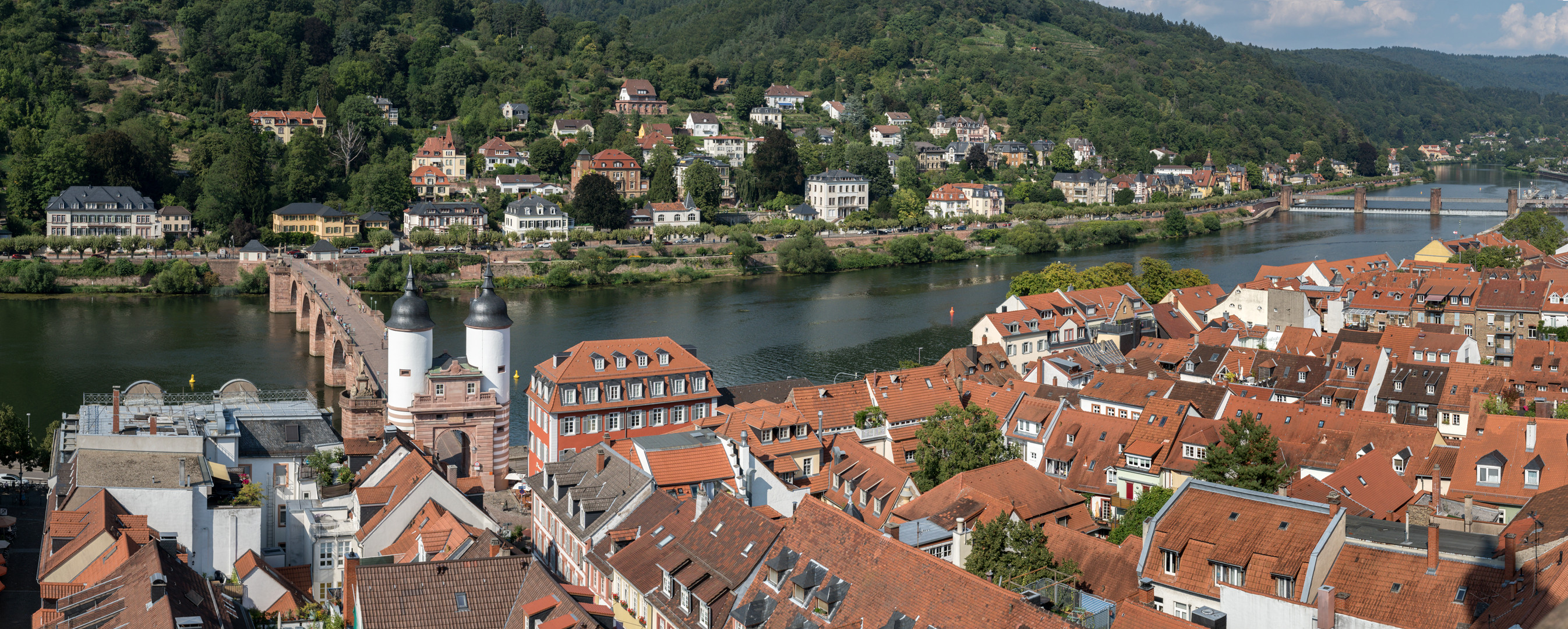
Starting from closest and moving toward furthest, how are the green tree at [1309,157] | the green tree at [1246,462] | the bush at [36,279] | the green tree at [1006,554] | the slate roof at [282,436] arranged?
the green tree at [1006,554], the green tree at [1246,462], the slate roof at [282,436], the bush at [36,279], the green tree at [1309,157]

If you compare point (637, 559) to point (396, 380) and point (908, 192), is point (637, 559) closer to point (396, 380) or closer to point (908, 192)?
point (396, 380)

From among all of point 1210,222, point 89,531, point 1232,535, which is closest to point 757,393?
point 89,531

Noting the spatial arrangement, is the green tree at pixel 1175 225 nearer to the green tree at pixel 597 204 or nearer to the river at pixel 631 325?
the river at pixel 631 325

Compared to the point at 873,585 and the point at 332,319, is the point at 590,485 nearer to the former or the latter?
the point at 873,585

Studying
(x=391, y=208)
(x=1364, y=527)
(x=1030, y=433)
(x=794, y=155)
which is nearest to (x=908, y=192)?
(x=794, y=155)

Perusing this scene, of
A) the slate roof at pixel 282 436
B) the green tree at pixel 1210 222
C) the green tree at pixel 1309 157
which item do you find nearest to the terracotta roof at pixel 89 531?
the slate roof at pixel 282 436

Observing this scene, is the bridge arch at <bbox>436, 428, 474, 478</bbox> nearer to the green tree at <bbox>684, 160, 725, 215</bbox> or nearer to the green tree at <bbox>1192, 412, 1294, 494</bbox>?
the green tree at <bbox>1192, 412, 1294, 494</bbox>
